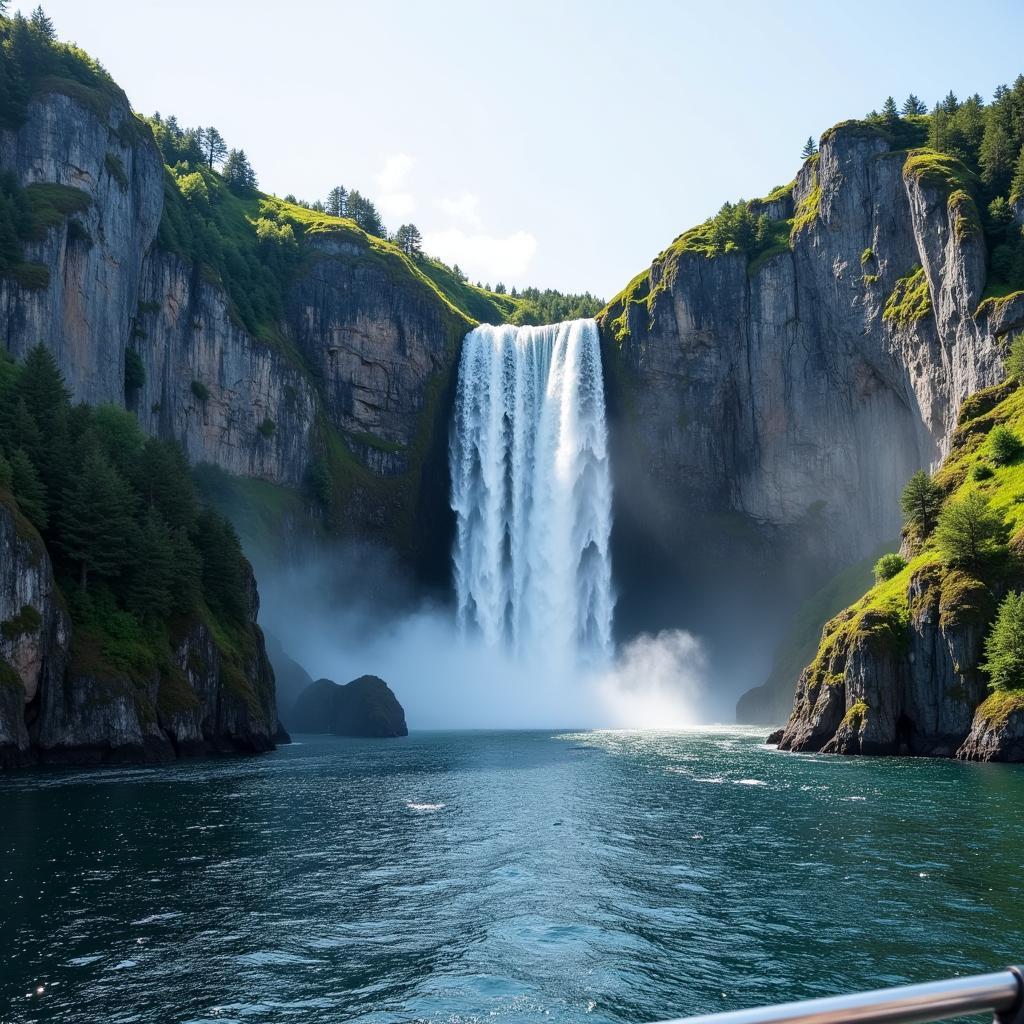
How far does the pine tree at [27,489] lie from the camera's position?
54.8 meters

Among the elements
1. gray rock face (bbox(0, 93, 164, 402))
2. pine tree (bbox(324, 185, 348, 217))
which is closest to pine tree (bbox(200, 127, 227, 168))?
pine tree (bbox(324, 185, 348, 217))

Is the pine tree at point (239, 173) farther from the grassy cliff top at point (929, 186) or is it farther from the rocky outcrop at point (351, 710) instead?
the rocky outcrop at point (351, 710)

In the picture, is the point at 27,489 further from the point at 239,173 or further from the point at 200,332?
the point at 239,173

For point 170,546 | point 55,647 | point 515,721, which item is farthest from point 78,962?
point 515,721

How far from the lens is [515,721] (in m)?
96.6

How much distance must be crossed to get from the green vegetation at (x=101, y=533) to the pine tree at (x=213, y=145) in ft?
443

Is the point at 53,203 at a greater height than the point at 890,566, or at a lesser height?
greater

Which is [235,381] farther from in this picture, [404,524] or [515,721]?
[515,721]

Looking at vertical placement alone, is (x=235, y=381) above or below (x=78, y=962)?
A: above

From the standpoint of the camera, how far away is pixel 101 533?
5847 centimetres

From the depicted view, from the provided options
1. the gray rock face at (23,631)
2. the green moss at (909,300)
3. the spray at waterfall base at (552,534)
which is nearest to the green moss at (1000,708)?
the gray rock face at (23,631)

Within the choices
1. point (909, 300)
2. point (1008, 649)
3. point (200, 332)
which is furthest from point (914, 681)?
point (200, 332)

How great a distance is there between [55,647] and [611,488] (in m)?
70.3

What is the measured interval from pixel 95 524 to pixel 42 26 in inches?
3075
